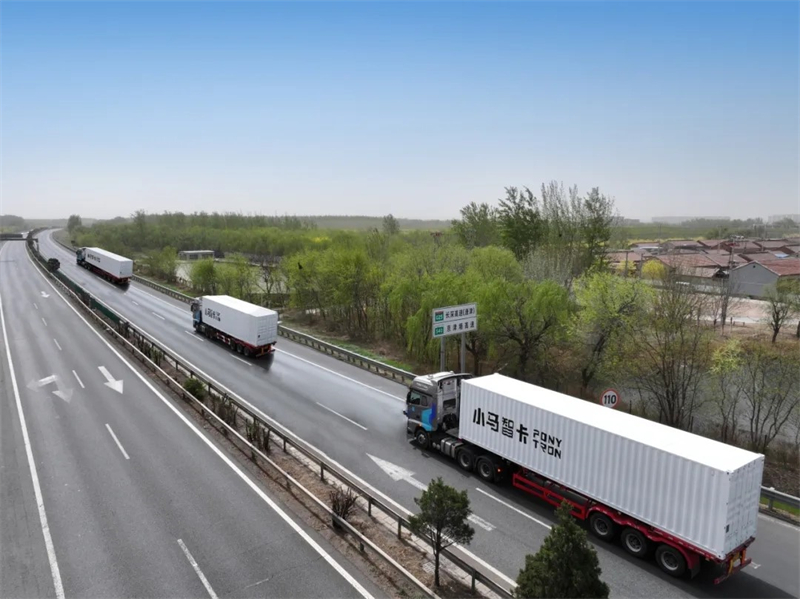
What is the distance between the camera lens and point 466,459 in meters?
17.9

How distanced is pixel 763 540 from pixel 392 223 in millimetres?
88721

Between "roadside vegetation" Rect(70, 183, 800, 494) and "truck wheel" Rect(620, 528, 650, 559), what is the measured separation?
821 centimetres

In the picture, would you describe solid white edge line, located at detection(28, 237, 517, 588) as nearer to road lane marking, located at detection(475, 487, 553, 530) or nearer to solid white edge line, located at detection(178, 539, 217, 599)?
road lane marking, located at detection(475, 487, 553, 530)

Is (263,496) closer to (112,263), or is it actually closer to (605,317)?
(605,317)

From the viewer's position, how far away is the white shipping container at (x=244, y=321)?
110ft

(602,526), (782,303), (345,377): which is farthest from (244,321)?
(782,303)

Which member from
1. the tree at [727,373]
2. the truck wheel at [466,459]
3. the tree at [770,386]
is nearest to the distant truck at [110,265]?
the truck wheel at [466,459]

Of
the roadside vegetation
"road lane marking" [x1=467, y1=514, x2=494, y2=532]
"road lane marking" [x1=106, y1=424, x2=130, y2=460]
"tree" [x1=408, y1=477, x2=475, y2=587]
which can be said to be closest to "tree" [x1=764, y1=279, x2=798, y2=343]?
the roadside vegetation

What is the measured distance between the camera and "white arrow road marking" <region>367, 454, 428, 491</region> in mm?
16914

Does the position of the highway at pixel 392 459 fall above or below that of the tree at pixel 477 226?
below

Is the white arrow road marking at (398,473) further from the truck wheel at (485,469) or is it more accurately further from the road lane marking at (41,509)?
the road lane marking at (41,509)

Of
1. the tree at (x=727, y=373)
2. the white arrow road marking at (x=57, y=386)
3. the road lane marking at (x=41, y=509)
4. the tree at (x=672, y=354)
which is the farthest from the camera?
the white arrow road marking at (x=57, y=386)

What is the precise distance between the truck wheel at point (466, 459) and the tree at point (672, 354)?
1123cm

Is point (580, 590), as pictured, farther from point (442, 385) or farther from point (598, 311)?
point (598, 311)
